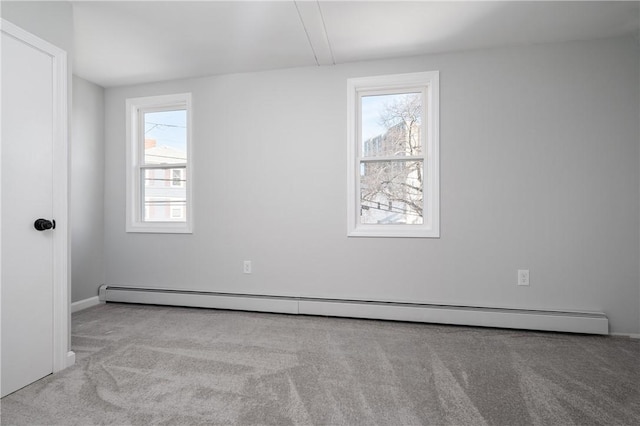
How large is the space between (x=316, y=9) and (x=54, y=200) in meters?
2.19

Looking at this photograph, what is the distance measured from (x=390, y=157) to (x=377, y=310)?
148 cm

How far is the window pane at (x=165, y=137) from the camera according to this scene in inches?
147

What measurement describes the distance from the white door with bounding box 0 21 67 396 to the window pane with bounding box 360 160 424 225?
2.43 meters

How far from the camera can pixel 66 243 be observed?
84.2 inches

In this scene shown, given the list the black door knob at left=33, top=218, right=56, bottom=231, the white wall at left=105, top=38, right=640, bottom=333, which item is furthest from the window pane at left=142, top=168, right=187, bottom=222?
the black door knob at left=33, top=218, right=56, bottom=231

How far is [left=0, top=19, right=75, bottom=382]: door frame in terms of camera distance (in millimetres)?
2055

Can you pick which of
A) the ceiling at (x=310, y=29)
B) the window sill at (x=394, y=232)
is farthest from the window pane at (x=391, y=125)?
the window sill at (x=394, y=232)

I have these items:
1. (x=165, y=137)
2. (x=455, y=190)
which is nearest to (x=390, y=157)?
(x=455, y=190)

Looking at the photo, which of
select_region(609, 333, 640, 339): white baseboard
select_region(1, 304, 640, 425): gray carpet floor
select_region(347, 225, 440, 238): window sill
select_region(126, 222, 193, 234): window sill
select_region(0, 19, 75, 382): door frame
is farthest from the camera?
select_region(126, 222, 193, 234): window sill

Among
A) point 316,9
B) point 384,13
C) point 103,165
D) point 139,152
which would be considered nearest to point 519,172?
point 384,13

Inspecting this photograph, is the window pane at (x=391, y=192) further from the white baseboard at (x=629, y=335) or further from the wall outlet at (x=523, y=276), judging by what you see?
the white baseboard at (x=629, y=335)

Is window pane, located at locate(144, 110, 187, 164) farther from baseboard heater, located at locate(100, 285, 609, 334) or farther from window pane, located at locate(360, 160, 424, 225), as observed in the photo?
window pane, located at locate(360, 160, 424, 225)

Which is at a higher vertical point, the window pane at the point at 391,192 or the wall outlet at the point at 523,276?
the window pane at the point at 391,192

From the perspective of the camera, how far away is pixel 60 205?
209 cm
